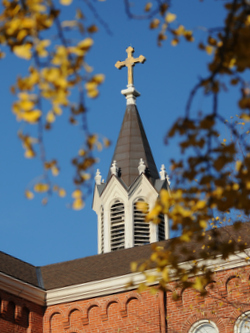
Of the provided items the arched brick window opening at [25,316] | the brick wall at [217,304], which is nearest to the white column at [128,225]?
the arched brick window opening at [25,316]

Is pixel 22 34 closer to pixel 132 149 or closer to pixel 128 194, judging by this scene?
pixel 128 194

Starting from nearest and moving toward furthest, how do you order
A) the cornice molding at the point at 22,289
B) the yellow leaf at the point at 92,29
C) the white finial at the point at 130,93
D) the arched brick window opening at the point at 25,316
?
1. the yellow leaf at the point at 92,29
2. the cornice molding at the point at 22,289
3. the arched brick window opening at the point at 25,316
4. the white finial at the point at 130,93

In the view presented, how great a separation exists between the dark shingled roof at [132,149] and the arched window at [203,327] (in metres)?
13.0

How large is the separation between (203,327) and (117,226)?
12101 millimetres

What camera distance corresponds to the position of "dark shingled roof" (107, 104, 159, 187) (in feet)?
119

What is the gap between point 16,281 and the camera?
80.0 feet

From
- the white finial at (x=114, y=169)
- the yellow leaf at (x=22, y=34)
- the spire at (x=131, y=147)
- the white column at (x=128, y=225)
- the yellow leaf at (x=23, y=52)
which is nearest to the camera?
the yellow leaf at (x=23, y=52)

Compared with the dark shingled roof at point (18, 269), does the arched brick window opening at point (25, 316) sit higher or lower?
lower

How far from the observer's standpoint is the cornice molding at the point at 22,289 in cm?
2405

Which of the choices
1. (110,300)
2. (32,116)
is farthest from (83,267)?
(32,116)

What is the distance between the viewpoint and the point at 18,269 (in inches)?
1073

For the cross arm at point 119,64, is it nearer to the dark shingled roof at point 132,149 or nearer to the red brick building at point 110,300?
the dark shingled roof at point 132,149

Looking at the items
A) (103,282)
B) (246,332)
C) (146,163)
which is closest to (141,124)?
(146,163)

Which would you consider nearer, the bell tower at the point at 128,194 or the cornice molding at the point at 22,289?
the cornice molding at the point at 22,289
